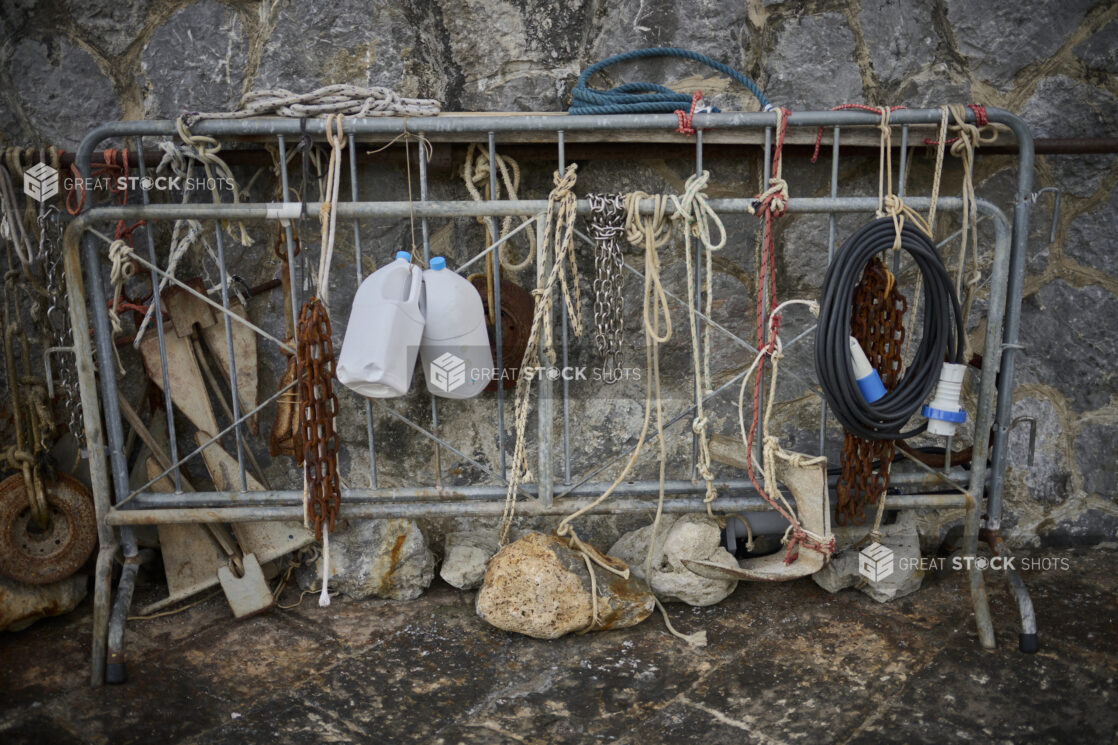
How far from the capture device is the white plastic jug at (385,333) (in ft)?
8.50

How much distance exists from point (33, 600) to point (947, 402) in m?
3.02

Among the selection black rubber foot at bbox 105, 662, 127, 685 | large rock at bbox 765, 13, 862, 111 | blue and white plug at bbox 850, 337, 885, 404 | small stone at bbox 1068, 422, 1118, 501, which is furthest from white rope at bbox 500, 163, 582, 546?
small stone at bbox 1068, 422, 1118, 501

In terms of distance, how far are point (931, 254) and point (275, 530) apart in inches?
92.9

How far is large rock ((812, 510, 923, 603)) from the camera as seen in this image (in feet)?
10.5

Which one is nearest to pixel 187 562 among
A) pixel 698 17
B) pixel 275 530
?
pixel 275 530

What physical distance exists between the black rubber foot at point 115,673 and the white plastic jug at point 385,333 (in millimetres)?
1121

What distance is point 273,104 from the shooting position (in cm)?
283

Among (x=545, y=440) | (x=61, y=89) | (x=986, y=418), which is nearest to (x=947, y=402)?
(x=986, y=418)

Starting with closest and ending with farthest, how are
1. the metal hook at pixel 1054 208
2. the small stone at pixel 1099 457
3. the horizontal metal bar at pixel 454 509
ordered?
the horizontal metal bar at pixel 454 509
the metal hook at pixel 1054 208
the small stone at pixel 1099 457

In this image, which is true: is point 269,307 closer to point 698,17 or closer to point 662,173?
point 662,173

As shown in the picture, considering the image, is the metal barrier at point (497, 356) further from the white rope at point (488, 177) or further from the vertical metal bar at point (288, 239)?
the white rope at point (488, 177)

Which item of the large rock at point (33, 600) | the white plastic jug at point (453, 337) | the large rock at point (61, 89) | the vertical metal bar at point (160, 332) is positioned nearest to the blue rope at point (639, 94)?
the white plastic jug at point (453, 337)

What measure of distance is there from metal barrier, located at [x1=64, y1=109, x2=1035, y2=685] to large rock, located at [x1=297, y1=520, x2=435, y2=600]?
1.06 feet

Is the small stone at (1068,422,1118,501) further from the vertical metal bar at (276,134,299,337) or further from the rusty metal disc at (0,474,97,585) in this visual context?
the rusty metal disc at (0,474,97,585)
